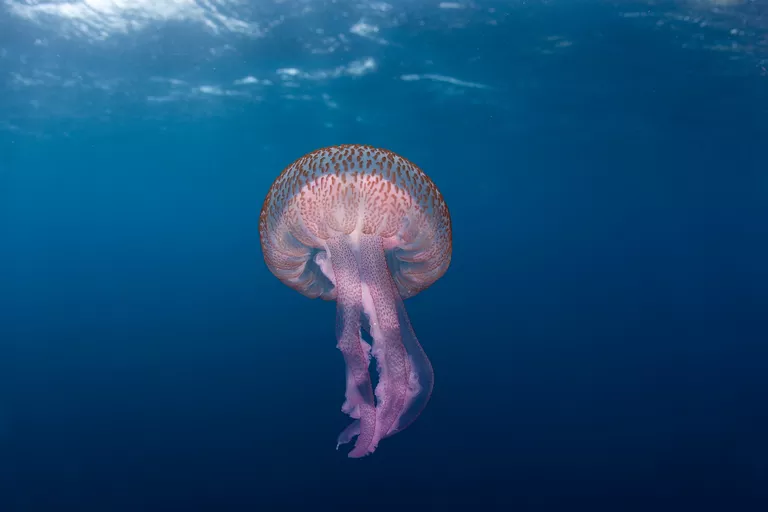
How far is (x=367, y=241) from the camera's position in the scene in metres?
3.07

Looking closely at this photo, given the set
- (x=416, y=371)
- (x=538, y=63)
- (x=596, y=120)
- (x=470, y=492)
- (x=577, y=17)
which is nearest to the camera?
(x=416, y=371)

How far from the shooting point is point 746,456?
873 cm

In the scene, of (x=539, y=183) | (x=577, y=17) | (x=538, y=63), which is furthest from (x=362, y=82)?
(x=539, y=183)

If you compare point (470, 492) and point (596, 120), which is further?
point (596, 120)

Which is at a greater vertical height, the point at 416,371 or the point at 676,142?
the point at 676,142

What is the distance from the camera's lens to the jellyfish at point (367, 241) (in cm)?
282

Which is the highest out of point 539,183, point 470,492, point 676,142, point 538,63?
point 538,63

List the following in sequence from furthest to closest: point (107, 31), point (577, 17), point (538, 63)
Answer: point (538, 63), point (107, 31), point (577, 17)

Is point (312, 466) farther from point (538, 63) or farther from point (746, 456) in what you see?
point (538, 63)

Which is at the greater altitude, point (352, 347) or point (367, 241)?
point (367, 241)

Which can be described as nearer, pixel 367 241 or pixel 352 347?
pixel 352 347

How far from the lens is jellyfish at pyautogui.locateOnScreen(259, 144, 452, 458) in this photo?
2816 mm

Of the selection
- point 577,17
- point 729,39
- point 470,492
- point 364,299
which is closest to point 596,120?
point 729,39

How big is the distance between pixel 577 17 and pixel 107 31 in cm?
1047
